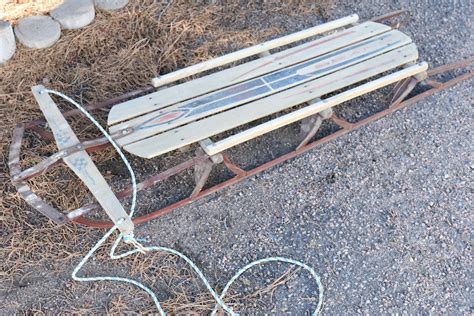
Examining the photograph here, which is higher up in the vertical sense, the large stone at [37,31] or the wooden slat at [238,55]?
the large stone at [37,31]

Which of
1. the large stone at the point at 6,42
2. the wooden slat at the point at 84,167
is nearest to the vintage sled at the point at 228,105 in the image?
the wooden slat at the point at 84,167

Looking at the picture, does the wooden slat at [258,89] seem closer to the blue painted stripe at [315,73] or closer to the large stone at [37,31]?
the blue painted stripe at [315,73]

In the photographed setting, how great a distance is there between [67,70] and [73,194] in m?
0.83

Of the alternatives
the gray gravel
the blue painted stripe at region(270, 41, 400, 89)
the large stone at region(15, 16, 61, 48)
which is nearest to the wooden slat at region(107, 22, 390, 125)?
the blue painted stripe at region(270, 41, 400, 89)

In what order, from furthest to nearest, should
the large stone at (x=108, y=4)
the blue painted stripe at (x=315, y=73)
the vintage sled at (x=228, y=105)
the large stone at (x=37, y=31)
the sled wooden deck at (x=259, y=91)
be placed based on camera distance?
the large stone at (x=108, y=4) → the large stone at (x=37, y=31) → the blue painted stripe at (x=315, y=73) → the sled wooden deck at (x=259, y=91) → the vintage sled at (x=228, y=105)

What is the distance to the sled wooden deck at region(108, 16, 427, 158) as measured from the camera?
2.75 m

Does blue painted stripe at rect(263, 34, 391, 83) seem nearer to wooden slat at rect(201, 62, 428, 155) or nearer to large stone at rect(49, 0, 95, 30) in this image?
wooden slat at rect(201, 62, 428, 155)

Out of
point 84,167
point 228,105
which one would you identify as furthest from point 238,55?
point 84,167

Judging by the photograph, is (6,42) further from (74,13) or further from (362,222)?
(362,222)

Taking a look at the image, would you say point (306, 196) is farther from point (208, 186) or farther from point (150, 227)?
point (150, 227)

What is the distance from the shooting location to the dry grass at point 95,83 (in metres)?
2.66

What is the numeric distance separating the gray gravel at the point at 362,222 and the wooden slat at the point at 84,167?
0.40m

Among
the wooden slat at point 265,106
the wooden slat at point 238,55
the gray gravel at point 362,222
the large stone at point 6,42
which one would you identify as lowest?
the gray gravel at point 362,222

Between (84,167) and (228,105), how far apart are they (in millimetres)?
795
